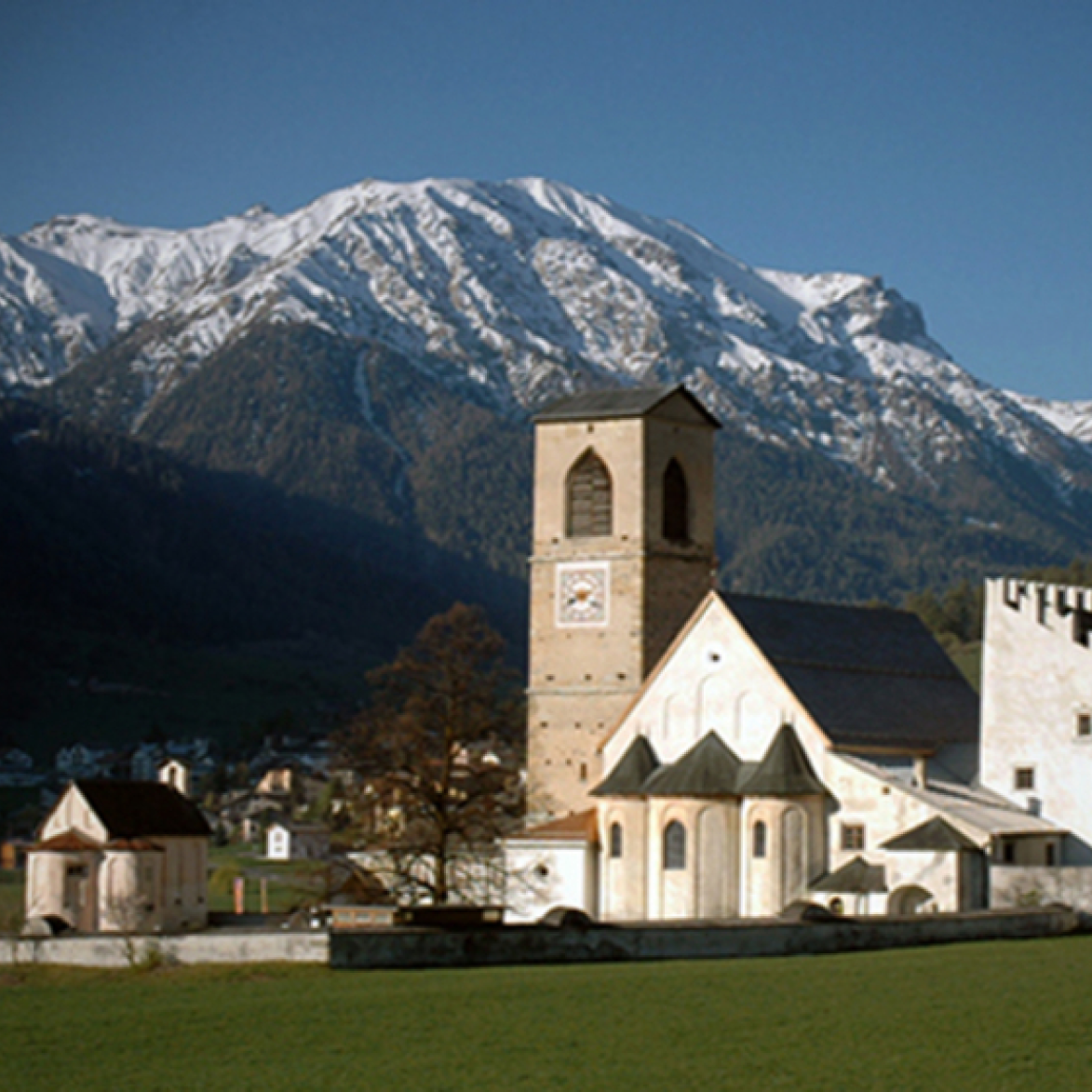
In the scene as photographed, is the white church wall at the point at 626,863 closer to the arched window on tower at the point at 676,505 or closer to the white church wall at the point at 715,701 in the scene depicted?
the white church wall at the point at 715,701

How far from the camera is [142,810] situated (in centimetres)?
7306

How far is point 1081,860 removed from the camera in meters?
59.6

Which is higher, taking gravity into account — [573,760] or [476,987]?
[573,760]

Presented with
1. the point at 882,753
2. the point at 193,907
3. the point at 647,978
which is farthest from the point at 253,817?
the point at 647,978

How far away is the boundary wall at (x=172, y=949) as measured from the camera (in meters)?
43.4

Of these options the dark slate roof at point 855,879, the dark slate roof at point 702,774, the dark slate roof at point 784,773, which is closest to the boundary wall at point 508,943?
the dark slate roof at point 855,879

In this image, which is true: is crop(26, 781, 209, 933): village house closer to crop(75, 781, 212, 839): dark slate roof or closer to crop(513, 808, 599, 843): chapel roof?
crop(75, 781, 212, 839): dark slate roof

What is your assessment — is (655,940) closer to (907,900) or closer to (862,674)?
(907,900)

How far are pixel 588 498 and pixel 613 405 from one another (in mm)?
3079

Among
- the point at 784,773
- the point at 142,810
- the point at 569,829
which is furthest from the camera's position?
the point at 142,810

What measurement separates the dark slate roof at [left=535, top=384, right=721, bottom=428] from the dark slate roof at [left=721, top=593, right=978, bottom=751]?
26.6ft

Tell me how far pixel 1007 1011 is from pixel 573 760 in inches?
1329

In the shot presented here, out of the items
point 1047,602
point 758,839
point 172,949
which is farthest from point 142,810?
point 172,949

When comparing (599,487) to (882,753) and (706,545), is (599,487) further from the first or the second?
(882,753)
